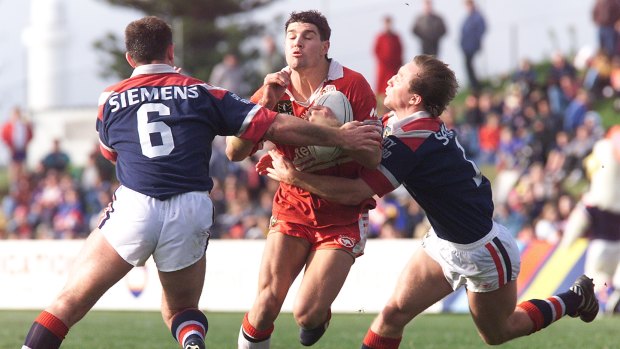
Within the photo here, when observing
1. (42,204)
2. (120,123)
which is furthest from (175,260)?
(42,204)

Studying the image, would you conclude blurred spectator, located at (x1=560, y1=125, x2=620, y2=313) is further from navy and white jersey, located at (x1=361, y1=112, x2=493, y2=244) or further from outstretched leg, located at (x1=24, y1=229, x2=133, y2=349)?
outstretched leg, located at (x1=24, y1=229, x2=133, y2=349)

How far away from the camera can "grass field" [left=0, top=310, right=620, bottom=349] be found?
10172mm

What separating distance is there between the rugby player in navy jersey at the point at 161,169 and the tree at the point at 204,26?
25.8 metres

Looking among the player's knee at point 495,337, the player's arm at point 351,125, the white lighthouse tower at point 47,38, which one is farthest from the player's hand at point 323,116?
the white lighthouse tower at point 47,38

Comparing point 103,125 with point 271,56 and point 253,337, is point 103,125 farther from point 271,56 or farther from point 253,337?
point 271,56

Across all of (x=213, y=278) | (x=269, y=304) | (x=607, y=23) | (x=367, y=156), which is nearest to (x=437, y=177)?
(x=367, y=156)

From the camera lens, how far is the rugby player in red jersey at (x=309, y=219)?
7281 mm

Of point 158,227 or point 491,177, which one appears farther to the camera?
point 491,177

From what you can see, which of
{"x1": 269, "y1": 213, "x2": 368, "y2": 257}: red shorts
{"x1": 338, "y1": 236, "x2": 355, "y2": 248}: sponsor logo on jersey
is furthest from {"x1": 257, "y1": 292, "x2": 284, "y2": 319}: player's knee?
{"x1": 338, "y1": 236, "x2": 355, "y2": 248}: sponsor logo on jersey

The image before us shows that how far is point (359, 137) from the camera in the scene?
6.66 m

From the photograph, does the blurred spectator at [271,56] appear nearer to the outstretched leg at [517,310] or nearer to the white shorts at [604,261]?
the white shorts at [604,261]

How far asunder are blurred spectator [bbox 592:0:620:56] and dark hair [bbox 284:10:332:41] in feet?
49.8

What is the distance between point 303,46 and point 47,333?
2.37m

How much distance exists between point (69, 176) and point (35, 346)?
16.5 m
